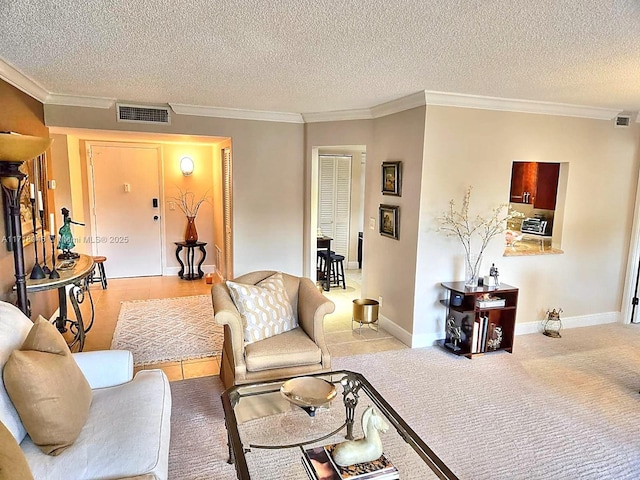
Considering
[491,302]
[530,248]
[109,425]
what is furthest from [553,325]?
[109,425]

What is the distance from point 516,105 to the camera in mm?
3912

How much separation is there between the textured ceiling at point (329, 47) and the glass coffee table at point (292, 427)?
76.1 inches

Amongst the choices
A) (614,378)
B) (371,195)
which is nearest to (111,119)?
(371,195)

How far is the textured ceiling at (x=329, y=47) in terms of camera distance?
190 cm

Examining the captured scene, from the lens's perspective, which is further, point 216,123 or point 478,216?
point 216,123

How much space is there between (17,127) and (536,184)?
220 inches

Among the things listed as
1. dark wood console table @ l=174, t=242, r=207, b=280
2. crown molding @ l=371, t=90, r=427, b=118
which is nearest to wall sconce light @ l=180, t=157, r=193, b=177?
dark wood console table @ l=174, t=242, r=207, b=280

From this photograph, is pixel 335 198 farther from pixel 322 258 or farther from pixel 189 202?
pixel 189 202

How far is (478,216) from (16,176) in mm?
3793

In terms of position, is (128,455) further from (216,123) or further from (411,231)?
(216,123)

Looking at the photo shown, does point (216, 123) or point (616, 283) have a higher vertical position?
point (216, 123)

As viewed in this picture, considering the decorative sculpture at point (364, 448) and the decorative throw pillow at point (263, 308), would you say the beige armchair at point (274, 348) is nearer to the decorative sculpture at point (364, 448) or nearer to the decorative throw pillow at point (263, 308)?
the decorative throw pillow at point (263, 308)

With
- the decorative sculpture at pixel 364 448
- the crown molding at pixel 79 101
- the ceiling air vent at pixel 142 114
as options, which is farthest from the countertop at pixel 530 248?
the crown molding at pixel 79 101

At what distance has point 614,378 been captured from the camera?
3.42 m
